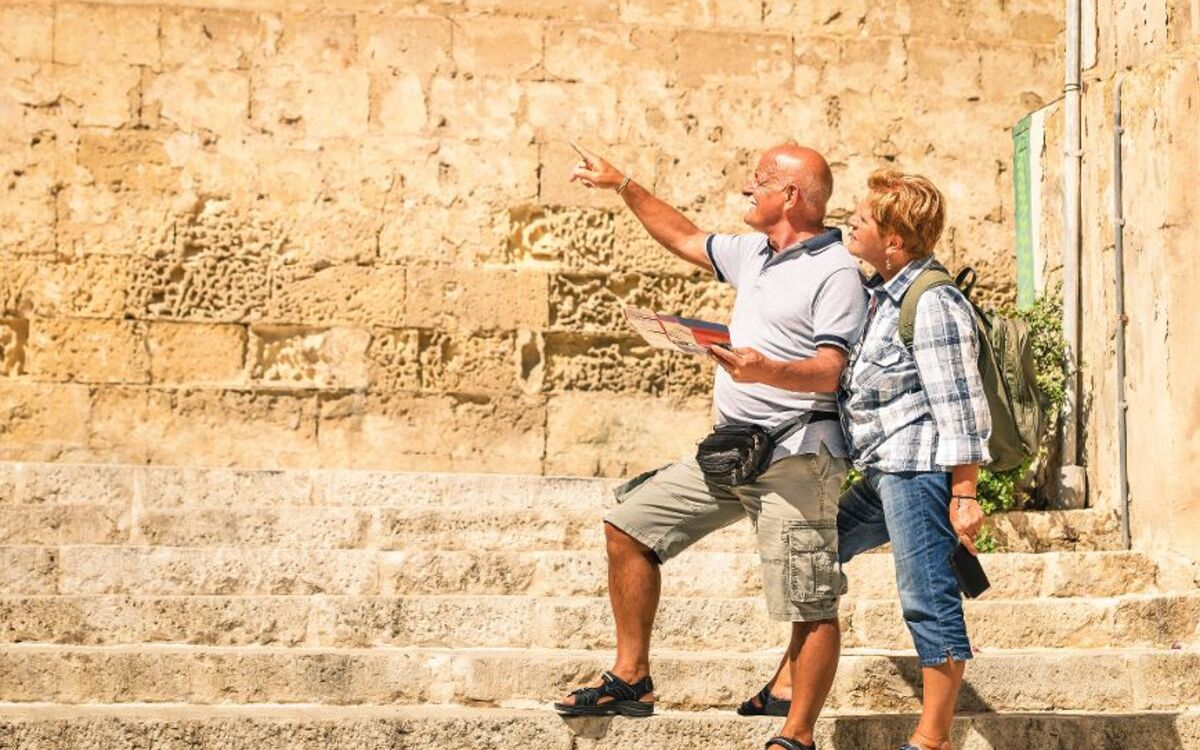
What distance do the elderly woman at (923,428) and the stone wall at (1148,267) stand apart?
276cm

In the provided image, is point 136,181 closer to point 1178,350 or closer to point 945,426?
point 1178,350

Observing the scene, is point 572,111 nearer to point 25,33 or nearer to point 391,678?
point 25,33

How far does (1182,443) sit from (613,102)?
4.24m

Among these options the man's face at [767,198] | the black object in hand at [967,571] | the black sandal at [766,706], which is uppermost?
the man's face at [767,198]

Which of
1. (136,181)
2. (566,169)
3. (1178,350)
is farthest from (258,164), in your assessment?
(1178,350)

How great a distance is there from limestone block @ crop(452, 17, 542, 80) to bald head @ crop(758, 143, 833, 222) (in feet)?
17.5

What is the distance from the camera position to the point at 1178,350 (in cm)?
729

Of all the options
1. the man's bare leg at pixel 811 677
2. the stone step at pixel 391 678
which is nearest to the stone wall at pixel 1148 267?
the stone step at pixel 391 678

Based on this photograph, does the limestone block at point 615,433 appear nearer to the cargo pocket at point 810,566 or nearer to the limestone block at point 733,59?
the limestone block at point 733,59

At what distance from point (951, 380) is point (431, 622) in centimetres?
221

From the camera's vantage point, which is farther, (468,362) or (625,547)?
(468,362)

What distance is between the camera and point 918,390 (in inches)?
191

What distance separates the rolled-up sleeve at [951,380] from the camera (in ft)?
15.6

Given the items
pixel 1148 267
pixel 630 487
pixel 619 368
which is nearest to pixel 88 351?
pixel 619 368
